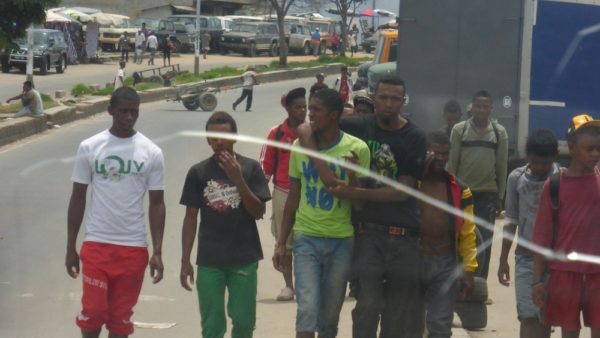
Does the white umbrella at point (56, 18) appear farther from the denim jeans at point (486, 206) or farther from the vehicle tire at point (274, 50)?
the denim jeans at point (486, 206)

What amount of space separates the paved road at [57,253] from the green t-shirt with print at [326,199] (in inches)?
69.0

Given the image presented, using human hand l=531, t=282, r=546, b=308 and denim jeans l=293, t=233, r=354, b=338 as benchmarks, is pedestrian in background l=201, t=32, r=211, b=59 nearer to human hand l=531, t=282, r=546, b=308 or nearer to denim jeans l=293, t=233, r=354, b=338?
denim jeans l=293, t=233, r=354, b=338

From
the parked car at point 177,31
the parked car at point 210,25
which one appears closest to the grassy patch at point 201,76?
the parked car at point 177,31

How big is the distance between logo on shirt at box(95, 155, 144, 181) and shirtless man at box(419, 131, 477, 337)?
1496 millimetres

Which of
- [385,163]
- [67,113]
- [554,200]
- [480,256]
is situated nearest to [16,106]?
[67,113]

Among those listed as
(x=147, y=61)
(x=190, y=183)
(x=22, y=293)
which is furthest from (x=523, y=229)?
(x=147, y=61)

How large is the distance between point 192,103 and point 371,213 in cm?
1854

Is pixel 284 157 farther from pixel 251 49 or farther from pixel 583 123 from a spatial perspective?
pixel 251 49

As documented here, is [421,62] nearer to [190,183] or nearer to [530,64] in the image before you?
[530,64]

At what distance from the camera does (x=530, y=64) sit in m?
12.1

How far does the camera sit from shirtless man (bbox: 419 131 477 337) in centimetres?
600

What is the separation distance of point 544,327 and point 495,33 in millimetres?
6796

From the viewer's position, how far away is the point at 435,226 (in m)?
6.04

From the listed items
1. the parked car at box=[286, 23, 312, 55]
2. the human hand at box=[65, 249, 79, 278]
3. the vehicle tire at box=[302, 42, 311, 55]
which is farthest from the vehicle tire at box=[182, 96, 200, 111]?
the vehicle tire at box=[302, 42, 311, 55]
